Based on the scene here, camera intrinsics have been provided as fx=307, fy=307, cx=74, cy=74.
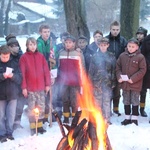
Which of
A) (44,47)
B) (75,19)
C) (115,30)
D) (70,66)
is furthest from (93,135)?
(75,19)

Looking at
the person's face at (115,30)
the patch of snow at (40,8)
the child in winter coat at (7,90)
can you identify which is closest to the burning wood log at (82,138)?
the child in winter coat at (7,90)

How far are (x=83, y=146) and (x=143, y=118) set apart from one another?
2943 millimetres

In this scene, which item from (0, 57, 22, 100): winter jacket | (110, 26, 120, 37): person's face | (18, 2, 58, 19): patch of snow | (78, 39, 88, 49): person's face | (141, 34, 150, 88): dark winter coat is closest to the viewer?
(0, 57, 22, 100): winter jacket

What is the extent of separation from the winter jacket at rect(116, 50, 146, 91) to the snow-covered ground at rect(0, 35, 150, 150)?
33.1 inches

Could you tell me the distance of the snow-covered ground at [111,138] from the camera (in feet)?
17.6

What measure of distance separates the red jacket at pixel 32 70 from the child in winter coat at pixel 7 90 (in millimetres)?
129

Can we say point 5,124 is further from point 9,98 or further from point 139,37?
point 139,37

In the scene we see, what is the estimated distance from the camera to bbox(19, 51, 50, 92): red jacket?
234 inches

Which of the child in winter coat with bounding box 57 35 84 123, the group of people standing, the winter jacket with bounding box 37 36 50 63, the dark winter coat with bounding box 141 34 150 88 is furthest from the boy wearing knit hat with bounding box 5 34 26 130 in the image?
the dark winter coat with bounding box 141 34 150 88

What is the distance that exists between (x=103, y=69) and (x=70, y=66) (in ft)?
2.34

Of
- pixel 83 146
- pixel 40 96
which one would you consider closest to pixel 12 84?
pixel 40 96

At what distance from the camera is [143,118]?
7.00 metres

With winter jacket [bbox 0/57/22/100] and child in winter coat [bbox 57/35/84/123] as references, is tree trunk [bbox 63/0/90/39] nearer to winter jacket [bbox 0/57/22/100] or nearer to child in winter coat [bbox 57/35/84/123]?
child in winter coat [bbox 57/35/84/123]

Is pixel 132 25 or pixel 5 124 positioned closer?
pixel 5 124
